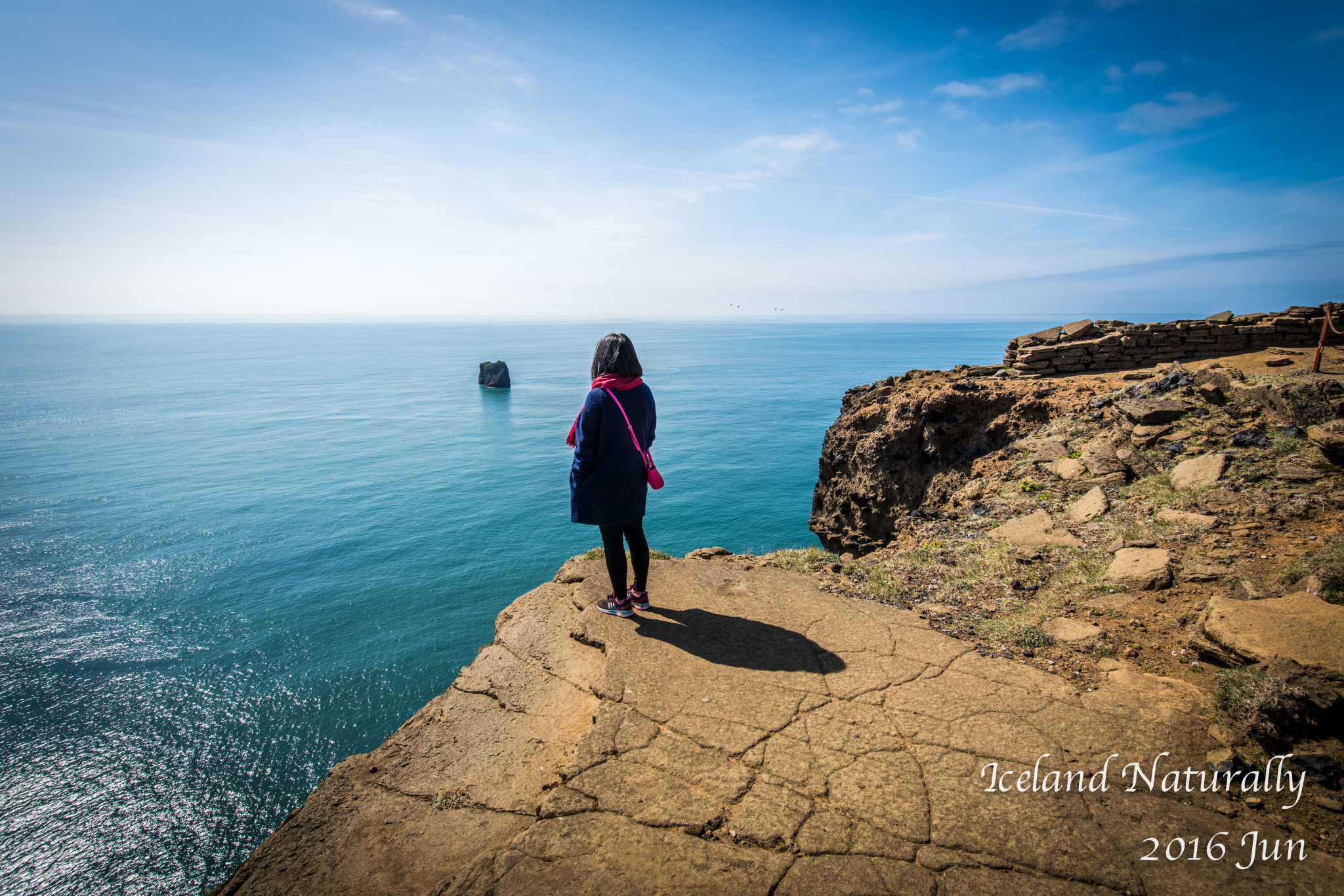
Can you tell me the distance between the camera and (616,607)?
4.87 meters

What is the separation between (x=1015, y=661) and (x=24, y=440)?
66665 mm

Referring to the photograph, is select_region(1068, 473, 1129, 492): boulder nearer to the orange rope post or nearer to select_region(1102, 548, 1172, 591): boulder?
select_region(1102, 548, 1172, 591): boulder

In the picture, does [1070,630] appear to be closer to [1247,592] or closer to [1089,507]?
[1247,592]

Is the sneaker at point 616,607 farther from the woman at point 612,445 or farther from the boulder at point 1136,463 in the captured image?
the boulder at point 1136,463

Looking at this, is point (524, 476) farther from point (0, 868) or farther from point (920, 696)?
point (920, 696)

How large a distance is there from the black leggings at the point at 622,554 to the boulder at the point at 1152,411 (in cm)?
849

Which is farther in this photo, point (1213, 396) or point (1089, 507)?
point (1213, 396)

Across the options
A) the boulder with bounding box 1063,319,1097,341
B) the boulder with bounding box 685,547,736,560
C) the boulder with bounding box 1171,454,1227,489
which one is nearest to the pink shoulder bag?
the boulder with bounding box 685,547,736,560

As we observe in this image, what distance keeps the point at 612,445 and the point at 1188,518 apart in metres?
6.52

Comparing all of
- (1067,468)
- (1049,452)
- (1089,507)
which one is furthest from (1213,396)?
(1089,507)

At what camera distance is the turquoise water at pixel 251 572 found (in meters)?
10.9

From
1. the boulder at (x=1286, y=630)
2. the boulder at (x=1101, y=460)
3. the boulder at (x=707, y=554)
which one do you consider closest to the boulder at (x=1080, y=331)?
the boulder at (x=1101, y=460)

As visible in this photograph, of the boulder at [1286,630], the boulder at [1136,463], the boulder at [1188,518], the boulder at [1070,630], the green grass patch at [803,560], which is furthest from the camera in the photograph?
the boulder at [1136,463]

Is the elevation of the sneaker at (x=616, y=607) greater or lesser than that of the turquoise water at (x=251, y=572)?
greater
